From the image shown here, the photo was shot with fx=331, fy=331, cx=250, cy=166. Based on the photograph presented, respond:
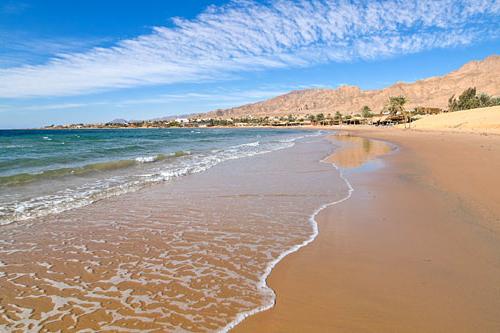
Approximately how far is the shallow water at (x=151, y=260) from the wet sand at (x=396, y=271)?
1.28ft

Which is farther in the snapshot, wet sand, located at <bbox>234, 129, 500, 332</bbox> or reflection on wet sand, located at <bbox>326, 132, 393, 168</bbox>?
reflection on wet sand, located at <bbox>326, 132, 393, 168</bbox>

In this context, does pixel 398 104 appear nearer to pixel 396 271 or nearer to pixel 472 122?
pixel 472 122

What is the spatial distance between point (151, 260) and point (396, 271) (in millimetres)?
3482

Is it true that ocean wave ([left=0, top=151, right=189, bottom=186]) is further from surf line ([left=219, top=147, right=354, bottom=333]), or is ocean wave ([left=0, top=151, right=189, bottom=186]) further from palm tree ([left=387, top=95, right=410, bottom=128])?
palm tree ([left=387, top=95, right=410, bottom=128])

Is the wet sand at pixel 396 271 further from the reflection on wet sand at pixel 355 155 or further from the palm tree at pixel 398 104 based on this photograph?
the palm tree at pixel 398 104

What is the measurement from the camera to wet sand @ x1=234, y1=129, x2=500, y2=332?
326cm

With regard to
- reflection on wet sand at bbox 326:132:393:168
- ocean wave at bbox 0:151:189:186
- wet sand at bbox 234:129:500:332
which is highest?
ocean wave at bbox 0:151:189:186

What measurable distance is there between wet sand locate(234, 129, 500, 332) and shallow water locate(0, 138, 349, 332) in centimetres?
39

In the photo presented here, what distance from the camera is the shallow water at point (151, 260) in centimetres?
351

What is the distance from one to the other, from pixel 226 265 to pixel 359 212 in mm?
3855

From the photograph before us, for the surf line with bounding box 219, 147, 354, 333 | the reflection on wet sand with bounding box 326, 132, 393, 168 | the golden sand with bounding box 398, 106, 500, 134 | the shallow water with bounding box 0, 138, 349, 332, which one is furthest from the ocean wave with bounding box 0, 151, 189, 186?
the golden sand with bounding box 398, 106, 500, 134

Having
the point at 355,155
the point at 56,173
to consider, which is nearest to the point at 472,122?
the point at 355,155

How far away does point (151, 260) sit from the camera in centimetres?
503

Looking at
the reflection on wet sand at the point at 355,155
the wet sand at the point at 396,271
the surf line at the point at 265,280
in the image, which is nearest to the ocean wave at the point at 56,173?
the surf line at the point at 265,280
